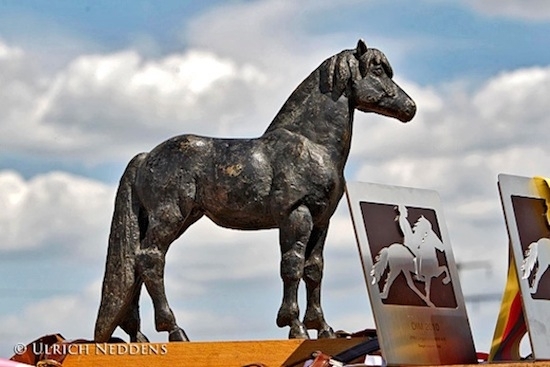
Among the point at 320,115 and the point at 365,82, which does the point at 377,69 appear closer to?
the point at 365,82

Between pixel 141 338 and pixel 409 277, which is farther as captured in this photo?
pixel 141 338

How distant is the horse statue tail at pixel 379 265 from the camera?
386 cm

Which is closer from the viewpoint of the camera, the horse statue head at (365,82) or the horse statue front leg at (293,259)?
the horse statue front leg at (293,259)

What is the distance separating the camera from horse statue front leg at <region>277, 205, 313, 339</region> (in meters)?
4.90

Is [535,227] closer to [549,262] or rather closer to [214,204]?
[549,262]

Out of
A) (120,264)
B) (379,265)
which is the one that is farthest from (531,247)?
(120,264)

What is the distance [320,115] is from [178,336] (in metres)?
1.18

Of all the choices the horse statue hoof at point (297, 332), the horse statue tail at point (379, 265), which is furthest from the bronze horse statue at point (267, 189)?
the horse statue tail at point (379, 265)

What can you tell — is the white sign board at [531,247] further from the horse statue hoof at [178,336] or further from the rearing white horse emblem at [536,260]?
the horse statue hoof at [178,336]

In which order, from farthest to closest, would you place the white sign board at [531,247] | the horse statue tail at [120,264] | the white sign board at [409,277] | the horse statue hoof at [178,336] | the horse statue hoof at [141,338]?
1. the horse statue hoof at [141,338]
2. the horse statue tail at [120,264]
3. the horse statue hoof at [178,336]
4. the white sign board at [531,247]
5. the white sign board at [409,277]

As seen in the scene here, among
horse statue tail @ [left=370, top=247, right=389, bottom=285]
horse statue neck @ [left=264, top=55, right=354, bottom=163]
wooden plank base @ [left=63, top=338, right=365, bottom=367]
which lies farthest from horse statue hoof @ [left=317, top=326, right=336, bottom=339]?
horse statue tail @ [left=370, top=247, right=389, bottom=285]

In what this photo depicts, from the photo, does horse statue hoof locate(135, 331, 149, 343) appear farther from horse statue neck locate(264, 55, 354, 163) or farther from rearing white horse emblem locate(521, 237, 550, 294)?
rearing white horse emblem locate(521, 237, 550, 294)

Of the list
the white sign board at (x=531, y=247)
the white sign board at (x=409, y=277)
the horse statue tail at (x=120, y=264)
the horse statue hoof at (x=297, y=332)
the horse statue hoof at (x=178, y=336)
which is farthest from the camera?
the horse statue tail at (x=120, y=264)

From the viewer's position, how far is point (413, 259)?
13.4 feet
